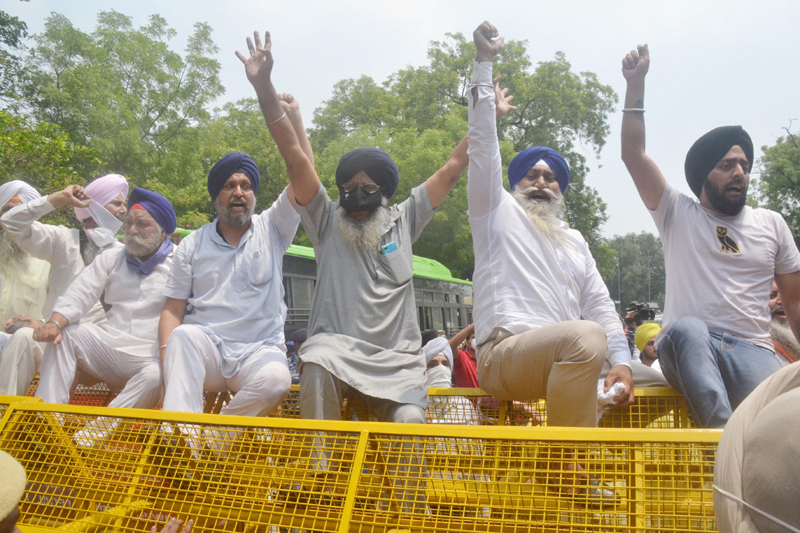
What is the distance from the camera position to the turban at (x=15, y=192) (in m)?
4.39

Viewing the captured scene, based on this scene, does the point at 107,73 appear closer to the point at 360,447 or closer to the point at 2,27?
the point at 2,27

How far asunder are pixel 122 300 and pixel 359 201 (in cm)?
164

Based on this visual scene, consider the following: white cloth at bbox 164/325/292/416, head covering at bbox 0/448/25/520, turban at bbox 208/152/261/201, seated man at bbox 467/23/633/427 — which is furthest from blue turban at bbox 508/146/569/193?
head covering at bbox 0/448/25/520

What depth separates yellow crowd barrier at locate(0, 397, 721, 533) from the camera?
69.4 inches

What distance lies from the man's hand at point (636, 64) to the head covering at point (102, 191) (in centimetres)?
347

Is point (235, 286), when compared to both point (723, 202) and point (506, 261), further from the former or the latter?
point (723, 202)

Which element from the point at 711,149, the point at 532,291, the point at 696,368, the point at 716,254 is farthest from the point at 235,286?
the point at 711,149

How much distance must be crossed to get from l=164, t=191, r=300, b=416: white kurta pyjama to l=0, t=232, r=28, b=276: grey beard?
5.78 ft

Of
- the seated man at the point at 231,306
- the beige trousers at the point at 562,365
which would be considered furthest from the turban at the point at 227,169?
the beige trousers at the point at 562,365

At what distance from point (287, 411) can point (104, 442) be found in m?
1.19

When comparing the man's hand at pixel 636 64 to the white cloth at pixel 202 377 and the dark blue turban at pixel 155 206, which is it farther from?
the dark blue turban at pixel 155 206

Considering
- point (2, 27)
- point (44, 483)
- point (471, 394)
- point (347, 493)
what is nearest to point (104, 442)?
point (44, 483)

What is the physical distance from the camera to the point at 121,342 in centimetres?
353

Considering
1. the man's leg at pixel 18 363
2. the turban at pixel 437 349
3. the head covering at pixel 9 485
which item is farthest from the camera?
the turban at pixel 437 349
